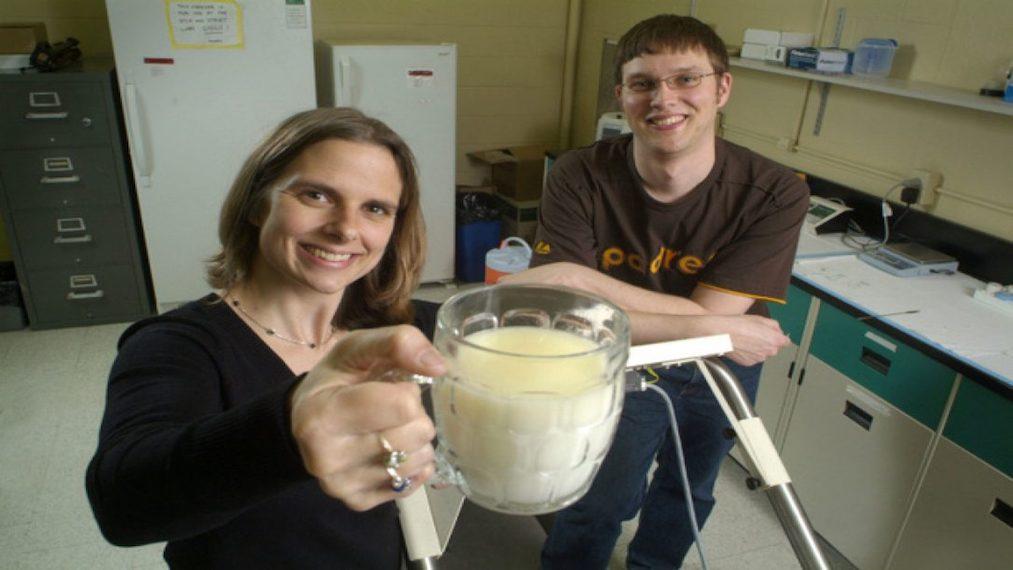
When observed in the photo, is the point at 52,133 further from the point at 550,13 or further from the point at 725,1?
the point at 725,1

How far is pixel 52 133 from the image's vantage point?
3076mm

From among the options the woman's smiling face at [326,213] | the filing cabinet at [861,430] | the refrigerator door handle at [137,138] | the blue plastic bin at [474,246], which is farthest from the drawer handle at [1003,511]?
the refrigerator door handle at [137,138]

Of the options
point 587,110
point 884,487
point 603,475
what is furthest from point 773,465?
point 587,110

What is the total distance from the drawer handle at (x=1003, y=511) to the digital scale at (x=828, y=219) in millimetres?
1181

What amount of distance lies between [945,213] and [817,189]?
55cm

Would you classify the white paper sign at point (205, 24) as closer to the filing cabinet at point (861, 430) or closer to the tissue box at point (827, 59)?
the tissue box at point (827, 59)

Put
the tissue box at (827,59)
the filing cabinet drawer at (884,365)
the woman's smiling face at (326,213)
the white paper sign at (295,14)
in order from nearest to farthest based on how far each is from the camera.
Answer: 1. the woman's smiling face at (326,213)
2. the filing cabinet drawer at (884,365)
3. the tissue box at (827,59)
4. the white paper sign at (295,14)

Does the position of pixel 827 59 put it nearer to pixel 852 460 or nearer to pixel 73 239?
pixel 852 460

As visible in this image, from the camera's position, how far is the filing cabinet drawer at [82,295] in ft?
11.0

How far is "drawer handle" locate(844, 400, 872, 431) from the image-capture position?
2.04 meters

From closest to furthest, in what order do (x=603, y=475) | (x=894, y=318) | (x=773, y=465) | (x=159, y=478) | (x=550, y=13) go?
(x=159, y=478), (x=773, y=465), (x=603, y=475), (x=894, y=318), (x=550, y=13)

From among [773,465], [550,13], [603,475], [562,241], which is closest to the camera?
[773,465]

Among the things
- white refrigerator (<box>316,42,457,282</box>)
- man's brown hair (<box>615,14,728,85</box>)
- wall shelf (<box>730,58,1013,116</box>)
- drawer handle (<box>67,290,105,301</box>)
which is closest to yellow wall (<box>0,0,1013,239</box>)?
wall shelf (<box>730,58,1013,116</box>)

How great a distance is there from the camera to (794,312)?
2260mm
